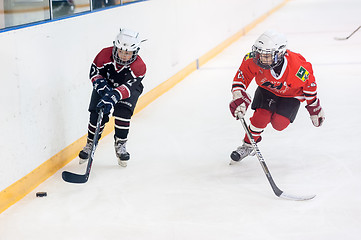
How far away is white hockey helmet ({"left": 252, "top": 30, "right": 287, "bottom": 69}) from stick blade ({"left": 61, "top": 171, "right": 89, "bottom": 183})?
1.08 metres

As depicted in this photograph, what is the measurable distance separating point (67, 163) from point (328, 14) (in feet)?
32.3

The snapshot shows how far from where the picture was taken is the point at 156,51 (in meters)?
5.40

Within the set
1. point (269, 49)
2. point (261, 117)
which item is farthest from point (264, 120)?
point (269, 49)

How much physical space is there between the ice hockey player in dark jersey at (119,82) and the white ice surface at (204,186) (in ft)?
0.68

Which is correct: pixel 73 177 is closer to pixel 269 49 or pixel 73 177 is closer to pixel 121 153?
pixel 121 153

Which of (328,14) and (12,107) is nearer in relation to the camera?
(12,107)

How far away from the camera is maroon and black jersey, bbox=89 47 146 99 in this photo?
134 inches

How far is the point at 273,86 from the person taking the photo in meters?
3.35

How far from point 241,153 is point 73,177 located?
972 millimetres

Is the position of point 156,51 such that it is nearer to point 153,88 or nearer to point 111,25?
point 153,88

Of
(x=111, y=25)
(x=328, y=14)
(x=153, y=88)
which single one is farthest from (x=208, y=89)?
(x=328, y=14)

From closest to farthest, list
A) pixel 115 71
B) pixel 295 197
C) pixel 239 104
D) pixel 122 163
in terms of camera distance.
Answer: pixel 295 197 < pixel 239 104 < pixel 115 71 < pixel 122 163

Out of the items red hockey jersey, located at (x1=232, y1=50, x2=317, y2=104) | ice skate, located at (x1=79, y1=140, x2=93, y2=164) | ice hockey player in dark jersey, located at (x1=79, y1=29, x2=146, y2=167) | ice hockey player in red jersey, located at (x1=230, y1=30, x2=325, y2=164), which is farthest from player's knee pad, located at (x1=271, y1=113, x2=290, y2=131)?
ice skate, located at (x1=79, y1=140, x2=93, y2=164)

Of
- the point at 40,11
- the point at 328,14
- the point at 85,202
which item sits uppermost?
the point at 40,11
